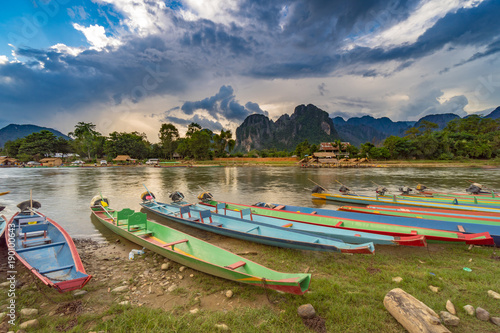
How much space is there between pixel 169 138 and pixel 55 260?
92158mm

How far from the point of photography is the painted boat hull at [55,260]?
14.8ft

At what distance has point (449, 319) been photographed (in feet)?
12.3

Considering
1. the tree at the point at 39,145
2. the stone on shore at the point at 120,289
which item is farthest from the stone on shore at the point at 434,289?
the tree at the point at 39,145

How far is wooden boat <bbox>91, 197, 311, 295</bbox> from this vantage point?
14.0 ft

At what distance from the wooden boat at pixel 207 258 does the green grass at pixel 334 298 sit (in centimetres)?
50

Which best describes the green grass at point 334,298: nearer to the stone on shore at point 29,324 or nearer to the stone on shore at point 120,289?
the stone on shore at point 29,324

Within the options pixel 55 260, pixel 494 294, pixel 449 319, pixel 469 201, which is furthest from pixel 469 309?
pixel 469 201

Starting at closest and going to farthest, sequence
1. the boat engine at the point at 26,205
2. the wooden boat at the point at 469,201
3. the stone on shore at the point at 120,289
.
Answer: the stone on shore at the point at 120,289, the boat engine at the point at 26,205, the wooden boat at the point at 469,201

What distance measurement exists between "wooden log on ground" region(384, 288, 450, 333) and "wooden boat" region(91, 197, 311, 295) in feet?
5.26

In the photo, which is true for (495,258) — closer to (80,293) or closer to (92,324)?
(92,324)

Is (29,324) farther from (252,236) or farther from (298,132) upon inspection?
(298,132)

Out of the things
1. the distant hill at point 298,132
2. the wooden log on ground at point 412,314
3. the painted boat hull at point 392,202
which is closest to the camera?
the wooden log on ground at point 412,314

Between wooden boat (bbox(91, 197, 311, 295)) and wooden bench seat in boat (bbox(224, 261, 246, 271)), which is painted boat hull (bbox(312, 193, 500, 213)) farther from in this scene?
wooden bench seat in boat (bbox(224, 261, 246, 271))

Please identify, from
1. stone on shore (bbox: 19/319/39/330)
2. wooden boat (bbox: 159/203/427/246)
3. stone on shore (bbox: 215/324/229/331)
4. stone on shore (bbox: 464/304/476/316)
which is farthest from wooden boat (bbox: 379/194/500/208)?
stone on shore (bbox: 19/319/39/330)
